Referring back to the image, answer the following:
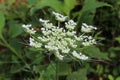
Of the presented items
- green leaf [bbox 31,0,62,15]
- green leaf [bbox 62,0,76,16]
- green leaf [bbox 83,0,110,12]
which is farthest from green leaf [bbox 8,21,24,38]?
green leaf [bbox 83,0,110,12]

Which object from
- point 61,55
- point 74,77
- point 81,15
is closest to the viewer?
point 61,55

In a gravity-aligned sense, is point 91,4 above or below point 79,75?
above

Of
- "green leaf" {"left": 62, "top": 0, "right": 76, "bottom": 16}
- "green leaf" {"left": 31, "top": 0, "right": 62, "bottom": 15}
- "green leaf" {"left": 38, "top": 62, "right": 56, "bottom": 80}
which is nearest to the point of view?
"green leaf" {"left": 38, "top": 62, "right": 56, "bottom": 80}

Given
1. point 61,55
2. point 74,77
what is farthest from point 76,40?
point 74,77

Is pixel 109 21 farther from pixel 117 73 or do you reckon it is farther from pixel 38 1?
pixel 38 1

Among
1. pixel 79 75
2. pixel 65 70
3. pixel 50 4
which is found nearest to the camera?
pixel 79 75

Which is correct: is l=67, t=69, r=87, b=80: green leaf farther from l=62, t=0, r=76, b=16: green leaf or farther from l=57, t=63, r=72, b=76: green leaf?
l=62, t=0, r=76, b=16: green leaf

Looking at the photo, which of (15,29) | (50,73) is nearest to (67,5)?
(15,29)

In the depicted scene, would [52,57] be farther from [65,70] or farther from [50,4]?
[50,4]

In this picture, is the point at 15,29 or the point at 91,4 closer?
the point at 91,4
